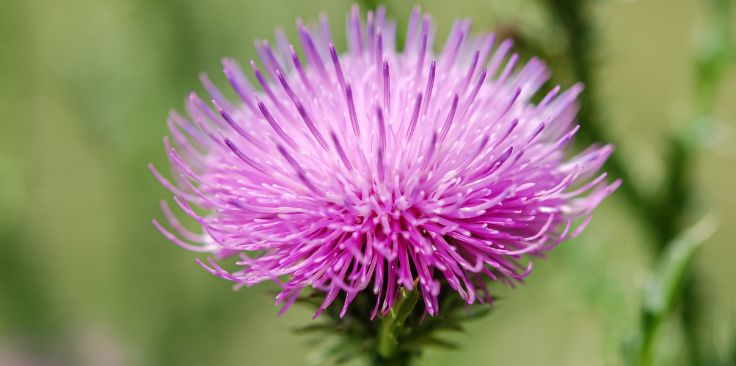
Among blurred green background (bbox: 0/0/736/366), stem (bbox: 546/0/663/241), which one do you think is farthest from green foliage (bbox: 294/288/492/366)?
blurred green background (bbox: 0/0/736/366)

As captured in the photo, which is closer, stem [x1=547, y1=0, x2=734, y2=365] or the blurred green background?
stem [x1=547, y1=0, x2=734, y2=365]

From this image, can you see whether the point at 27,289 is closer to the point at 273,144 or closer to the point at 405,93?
the point at 273,144

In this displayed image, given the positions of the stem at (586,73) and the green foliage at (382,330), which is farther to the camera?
the stem at (586,73)

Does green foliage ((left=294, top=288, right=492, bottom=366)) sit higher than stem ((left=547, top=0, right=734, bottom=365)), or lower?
lower

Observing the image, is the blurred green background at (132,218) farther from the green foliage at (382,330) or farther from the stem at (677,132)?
the green foliage at (382,330)

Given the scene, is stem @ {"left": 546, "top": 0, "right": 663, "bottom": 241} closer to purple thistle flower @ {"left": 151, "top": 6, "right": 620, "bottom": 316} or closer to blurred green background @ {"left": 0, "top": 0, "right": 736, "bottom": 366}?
blurred green background @ {"left": 0, "top": 0, "right": 736, "bottom": 366}

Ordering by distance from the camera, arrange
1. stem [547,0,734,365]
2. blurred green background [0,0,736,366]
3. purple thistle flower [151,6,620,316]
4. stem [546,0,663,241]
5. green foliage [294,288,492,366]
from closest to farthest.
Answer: purple thistle flower [151,6,620,316] → green foliage [294,288,492,366] → stem [547,0,734,365] → stem [546,0,663,241] → blurred green background [0,0,736,366]

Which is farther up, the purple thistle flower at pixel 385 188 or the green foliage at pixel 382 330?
the purple thistle flower at pixel 385 188

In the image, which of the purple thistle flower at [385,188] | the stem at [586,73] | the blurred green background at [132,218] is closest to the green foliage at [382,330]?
the purple thistle flower at [385,188]

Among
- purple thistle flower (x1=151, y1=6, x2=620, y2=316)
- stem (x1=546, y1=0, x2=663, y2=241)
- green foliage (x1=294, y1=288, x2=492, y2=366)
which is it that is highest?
stem (x1=546, y1=0, x2=663, y2=241)

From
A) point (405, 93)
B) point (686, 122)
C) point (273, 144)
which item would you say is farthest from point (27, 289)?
point (686, 122)
